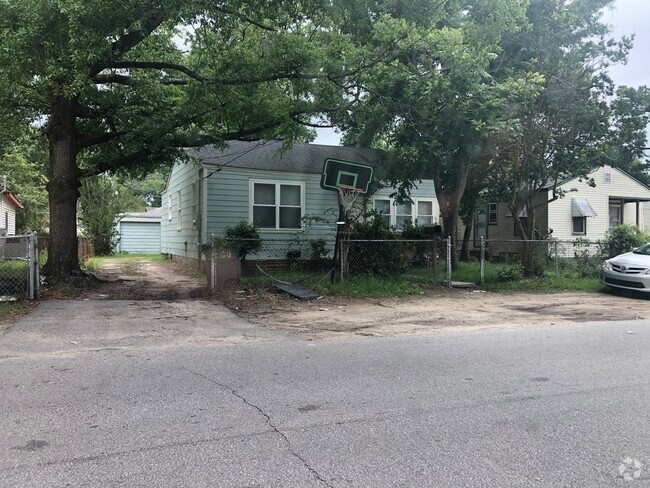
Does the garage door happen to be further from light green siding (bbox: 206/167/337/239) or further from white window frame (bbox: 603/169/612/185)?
white window frame (bbox: 603/169/612/185)

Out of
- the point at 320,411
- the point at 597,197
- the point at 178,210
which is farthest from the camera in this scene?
the point at 597,197

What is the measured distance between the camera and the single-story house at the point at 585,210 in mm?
22781

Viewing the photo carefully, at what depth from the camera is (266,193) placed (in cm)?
1672

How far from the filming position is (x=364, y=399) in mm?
4629

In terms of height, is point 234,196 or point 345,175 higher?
point 345,175

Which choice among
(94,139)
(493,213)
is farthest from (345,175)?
(493,213)

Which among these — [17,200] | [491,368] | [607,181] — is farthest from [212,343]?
[17,200]

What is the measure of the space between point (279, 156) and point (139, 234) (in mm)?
18413

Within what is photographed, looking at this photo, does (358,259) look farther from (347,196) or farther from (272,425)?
(272,425)

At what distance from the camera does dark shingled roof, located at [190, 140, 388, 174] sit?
1638cm

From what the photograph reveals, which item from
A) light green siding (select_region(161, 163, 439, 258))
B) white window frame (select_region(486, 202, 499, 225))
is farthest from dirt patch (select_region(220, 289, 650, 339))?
white window frame (select_region(486, 202, 499, 225))

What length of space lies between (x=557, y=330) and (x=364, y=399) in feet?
16.5

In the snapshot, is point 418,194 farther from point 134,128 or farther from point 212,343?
point 212,343

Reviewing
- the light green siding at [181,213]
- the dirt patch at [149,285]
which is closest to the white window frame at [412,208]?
the light green siding at [181,213]
